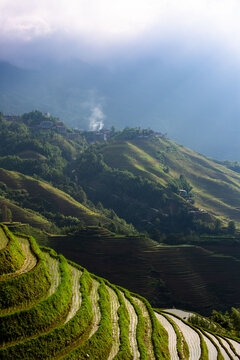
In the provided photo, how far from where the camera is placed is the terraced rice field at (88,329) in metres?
16.3

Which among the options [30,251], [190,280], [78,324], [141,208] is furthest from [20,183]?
[78,324]

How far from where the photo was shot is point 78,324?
1852 centimetres

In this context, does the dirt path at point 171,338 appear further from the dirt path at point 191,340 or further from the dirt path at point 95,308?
the dirt path at point 95,308

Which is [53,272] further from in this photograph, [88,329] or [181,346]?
[181,346]

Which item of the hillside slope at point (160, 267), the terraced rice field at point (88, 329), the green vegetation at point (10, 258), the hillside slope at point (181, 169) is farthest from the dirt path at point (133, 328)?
the hillside slope at point (181, 169)

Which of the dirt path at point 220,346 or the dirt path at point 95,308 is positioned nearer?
the dirt path at point 95,308

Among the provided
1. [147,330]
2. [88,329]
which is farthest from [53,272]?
[147,330]

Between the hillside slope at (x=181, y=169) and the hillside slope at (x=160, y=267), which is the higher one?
the hillside slope at (x=181, y=169)

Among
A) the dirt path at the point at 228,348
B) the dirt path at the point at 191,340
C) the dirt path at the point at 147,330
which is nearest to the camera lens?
the dirt path at the point at 147,330

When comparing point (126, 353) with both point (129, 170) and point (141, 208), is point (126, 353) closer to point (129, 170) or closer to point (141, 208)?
point (141, 208)

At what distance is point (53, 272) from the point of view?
2253cm

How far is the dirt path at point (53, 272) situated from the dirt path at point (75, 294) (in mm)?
1463

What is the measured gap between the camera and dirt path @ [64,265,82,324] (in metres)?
19.3


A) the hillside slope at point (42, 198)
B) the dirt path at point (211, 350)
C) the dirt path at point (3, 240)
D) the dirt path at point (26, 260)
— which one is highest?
the hillside slope at point (42, 198)
